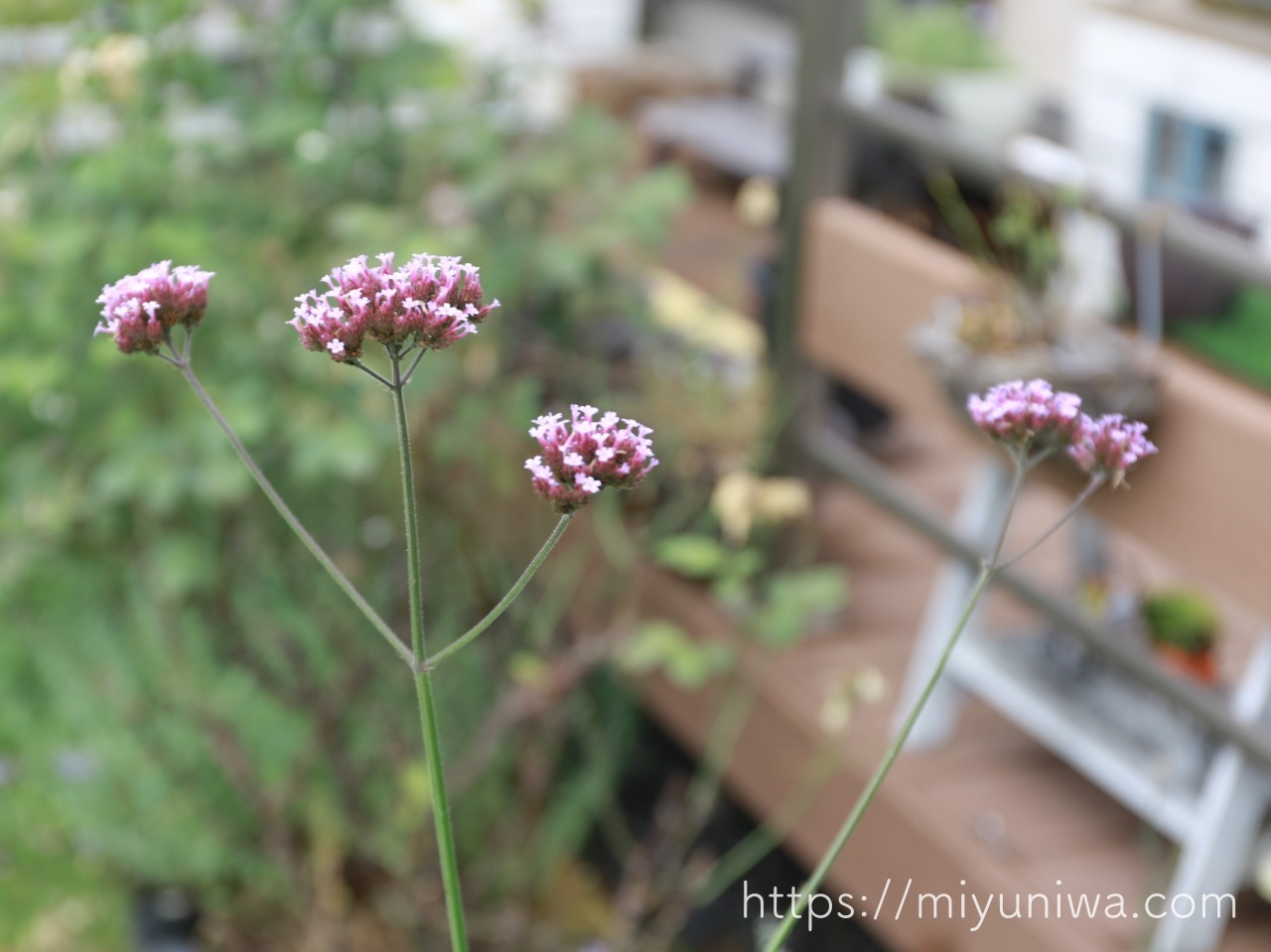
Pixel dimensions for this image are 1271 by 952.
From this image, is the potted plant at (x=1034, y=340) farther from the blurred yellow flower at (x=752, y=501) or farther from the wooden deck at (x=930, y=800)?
the wooden deck at (x=930, y=800)

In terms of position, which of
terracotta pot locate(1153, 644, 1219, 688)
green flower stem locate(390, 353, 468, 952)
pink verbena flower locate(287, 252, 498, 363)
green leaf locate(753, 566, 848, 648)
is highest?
pink verbena flower locate(287, 252, 498, 363)

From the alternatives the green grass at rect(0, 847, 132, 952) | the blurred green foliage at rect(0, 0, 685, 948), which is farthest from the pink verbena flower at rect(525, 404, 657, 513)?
the green grass at rect(0, 847, 132, 952)

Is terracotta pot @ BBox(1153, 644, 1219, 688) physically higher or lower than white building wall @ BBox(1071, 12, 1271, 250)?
lower

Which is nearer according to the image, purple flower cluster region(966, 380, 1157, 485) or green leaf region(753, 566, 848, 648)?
purple flower cluster region(966, 380, 1157, 485)

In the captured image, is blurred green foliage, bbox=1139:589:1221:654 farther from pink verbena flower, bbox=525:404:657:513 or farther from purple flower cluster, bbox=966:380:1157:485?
pink verbena flower, bbox=525:404:657:513

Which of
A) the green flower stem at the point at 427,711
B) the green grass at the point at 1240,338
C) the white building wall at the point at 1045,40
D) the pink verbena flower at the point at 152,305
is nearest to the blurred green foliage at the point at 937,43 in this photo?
the white building wall at the point at 1045,40

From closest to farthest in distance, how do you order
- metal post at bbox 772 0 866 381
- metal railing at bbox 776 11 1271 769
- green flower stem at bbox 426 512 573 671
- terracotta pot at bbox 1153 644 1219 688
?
green flower stem at bbox 426 512 573 671, metal railing at bbox 776 11 1271 769, terracotta pot at bbox 1153 644 1219 688, metal post at bbox 772 0 866 381

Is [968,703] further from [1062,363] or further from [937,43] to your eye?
[937,43]
